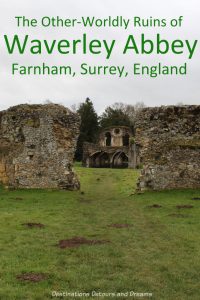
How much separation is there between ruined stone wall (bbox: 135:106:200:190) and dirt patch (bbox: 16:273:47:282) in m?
14.5

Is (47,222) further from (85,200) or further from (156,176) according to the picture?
(156,176)

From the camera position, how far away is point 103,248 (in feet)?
35.4

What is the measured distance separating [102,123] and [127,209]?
64.2m

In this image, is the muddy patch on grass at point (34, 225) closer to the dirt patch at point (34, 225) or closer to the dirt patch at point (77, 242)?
the dirt patch at point (34, 225)

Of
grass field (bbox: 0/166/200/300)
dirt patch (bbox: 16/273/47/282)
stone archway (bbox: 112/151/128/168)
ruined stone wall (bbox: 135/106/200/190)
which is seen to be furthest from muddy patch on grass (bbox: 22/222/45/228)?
stone archway (bbox: 112/151/128/168)

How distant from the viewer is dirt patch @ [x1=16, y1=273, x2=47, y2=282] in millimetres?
8445

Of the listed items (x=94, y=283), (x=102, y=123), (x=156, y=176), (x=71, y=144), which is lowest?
(x=94, y=283)

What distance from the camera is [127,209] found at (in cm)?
1739

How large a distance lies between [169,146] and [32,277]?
1535cm

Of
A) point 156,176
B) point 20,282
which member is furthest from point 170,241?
point 156,176

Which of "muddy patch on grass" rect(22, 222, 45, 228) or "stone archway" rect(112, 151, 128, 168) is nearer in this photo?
"muddy patch on grass" rect(22, 222, 45, 228)

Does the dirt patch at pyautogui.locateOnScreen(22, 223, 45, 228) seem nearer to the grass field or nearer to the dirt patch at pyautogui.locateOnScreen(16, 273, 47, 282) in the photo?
the grass field

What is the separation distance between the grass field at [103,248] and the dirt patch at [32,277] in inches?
5.1

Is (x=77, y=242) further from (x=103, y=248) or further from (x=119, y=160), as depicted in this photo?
(x=119, y=160)
